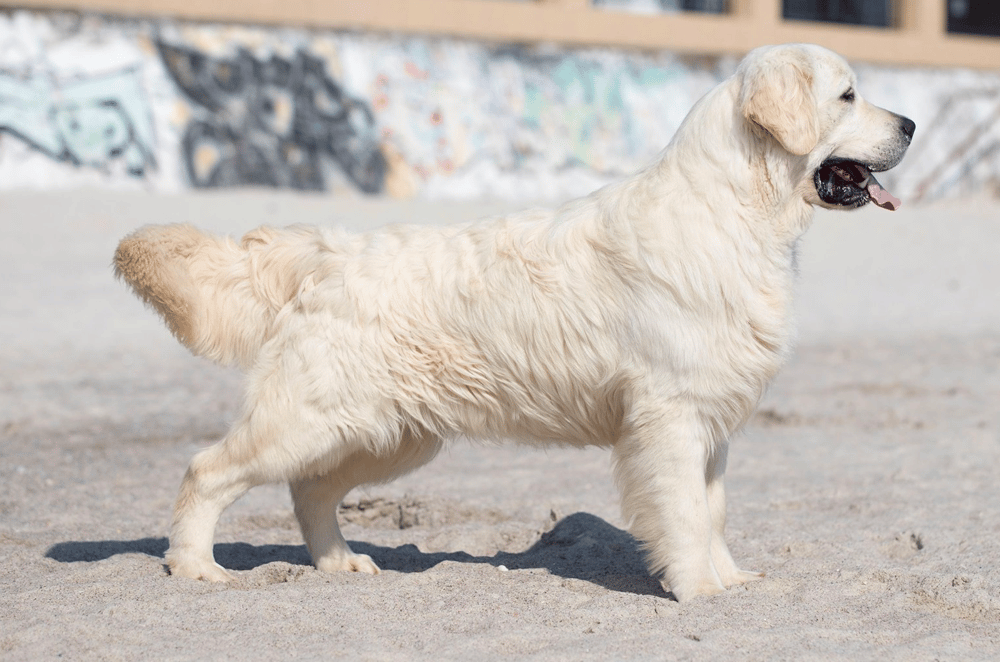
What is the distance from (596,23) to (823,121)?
55.2ft

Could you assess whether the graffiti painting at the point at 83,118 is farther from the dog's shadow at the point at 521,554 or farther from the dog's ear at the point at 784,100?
the dog's ear at the point at 784,100

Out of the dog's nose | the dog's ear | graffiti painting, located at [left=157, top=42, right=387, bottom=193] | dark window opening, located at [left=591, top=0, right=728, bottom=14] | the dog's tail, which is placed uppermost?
the dog's ear

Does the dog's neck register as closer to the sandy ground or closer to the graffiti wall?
the sandy ground

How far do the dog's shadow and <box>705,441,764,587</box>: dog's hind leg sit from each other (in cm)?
31

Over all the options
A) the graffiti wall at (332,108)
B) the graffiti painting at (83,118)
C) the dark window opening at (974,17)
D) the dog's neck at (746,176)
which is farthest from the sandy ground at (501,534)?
the dark window opening at (974,17)

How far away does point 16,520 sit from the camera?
5582 millimetres

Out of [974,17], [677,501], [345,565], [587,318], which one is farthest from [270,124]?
[974,17]

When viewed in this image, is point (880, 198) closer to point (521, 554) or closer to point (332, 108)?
point (521, 554)

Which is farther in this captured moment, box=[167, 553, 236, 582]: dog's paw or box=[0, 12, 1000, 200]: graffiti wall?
box=[0, 12, 1000, 200]: graffiti wall

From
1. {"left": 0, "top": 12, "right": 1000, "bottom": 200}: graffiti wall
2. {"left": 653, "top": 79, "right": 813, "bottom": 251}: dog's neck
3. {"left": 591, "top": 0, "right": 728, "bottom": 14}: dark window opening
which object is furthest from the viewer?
{"left": 591, "top": 0, "right": 728, "bottom": 14}: dark window opening

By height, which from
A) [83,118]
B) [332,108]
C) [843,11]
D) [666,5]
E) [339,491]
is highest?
[666,5]

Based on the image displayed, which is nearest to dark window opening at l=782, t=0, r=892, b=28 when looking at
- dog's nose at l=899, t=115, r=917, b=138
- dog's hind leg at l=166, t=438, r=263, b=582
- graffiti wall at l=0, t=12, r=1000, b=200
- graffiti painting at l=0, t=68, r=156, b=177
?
graffiti wall at l=0, t=12, r=1000, b=200

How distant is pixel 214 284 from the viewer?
4785mm

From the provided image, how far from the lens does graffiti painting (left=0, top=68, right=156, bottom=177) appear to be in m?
15.6
